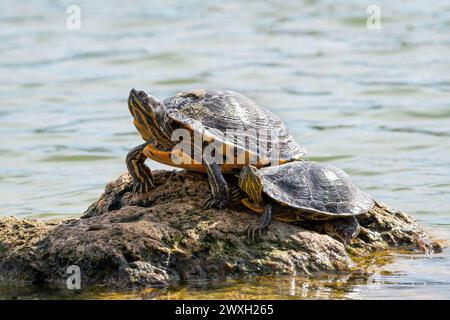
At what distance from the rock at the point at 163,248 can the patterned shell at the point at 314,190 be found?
189 mm

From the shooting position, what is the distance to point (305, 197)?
18.7 feet

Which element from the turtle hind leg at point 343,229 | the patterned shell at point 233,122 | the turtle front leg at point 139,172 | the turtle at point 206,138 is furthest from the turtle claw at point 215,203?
the turtle hind leg at point 343,229

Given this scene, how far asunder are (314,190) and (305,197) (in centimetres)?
10

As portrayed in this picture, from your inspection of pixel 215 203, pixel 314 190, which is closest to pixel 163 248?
pixel 215 203

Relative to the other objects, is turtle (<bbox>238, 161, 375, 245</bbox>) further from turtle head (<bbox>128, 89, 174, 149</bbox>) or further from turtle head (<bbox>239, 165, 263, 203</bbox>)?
turtle head (<bbox>128, 89, 174, 149</bbox>)

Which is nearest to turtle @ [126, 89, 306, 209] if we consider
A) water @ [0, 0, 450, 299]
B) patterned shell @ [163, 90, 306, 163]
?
patterned shell @ [163, 90, 306, 163]

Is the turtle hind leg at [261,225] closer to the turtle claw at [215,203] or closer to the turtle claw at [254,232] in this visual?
the turtle claw at [254,232]

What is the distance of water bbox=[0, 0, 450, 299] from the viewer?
893 cm

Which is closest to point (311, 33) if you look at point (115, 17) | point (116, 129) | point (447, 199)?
point (115, 17)

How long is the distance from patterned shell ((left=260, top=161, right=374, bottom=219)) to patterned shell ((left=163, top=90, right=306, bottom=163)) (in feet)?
0.90

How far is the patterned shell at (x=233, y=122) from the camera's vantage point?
602 centimetres

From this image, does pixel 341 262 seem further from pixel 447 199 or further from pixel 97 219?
pixel 447 199
